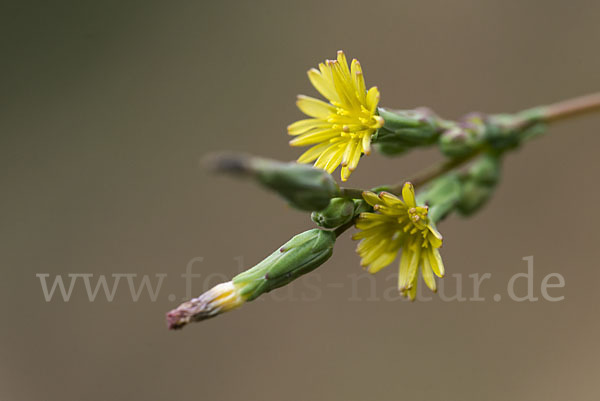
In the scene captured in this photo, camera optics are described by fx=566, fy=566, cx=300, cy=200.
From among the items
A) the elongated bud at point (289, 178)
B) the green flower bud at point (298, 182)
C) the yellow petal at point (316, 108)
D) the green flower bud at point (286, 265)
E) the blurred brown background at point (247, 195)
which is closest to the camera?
the elongated bud at point (289, 178)

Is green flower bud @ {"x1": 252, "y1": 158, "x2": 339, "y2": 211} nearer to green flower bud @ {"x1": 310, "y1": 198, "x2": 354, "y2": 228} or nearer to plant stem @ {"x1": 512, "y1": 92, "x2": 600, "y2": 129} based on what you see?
green flower bud @ {"x1": 310, "y1": 198, "x2": 354, "y2": 228}

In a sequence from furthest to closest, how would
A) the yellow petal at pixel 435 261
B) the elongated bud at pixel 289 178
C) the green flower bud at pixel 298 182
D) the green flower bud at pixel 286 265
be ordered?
the green flower bud at pixel 286 265 → the yellow petal at pixel 435 261 → the green flower bud at pixel 298 182 → the elongated bud at pixel 289 178

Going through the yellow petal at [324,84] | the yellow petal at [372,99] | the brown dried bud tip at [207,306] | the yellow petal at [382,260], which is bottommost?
the brown dried bud tip at [207,306]

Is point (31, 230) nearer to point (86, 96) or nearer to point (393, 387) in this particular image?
point (86, 96)

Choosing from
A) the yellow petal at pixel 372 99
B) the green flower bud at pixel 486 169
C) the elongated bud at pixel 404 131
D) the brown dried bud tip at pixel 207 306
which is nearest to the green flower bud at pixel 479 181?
the green flower bud at pixel 486 169

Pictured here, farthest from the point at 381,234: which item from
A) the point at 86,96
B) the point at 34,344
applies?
the point at 86,96

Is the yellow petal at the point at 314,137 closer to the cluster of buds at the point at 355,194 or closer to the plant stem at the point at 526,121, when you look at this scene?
the cluster of buds at the point at 355,194

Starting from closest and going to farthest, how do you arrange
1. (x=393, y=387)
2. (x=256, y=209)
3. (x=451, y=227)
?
(x=393, y=387) < (x=451, y=227) < (x=256, y=209)
